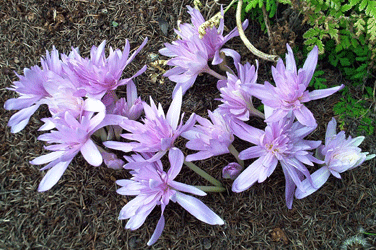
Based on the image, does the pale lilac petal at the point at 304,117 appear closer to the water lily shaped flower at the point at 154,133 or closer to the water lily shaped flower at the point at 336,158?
the water lily shaped flower at the point at 336,158

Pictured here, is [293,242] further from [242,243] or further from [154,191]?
[154,191]

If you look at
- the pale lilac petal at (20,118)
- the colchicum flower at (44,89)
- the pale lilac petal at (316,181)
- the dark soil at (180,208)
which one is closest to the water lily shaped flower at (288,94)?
the pale lilac petal at (316,181)

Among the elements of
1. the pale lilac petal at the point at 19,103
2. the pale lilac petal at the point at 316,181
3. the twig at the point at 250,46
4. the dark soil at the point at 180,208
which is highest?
the twig at the point at 250,46

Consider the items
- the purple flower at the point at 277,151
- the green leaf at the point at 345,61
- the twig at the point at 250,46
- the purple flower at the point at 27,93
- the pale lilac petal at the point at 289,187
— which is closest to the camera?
the purple flower at the point at 277,151

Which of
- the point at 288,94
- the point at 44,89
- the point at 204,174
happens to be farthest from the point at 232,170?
the point at 44,89

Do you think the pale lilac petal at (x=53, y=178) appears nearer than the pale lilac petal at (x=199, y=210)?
No

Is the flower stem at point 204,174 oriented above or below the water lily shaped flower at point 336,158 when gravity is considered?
below

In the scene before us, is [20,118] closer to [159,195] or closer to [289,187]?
[159,195]

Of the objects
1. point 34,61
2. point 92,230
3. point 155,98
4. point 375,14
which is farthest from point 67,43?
point 375,14
